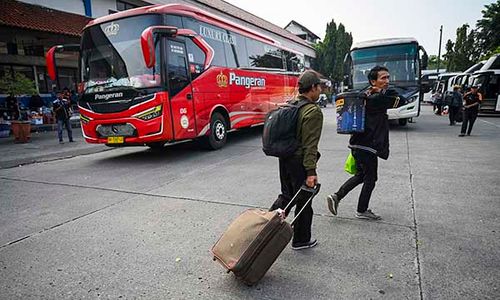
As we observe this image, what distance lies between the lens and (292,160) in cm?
277

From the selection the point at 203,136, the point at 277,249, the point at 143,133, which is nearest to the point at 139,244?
the point at 277,249

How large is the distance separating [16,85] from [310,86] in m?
15.0

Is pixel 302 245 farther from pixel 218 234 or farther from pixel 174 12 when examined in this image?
pixel 174 12

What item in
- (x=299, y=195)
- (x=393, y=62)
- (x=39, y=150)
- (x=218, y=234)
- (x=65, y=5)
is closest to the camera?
(x=299, y=195)

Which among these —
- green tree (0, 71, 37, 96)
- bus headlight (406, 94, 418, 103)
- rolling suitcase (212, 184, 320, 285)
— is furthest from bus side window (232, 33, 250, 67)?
green tree (0, 71, 37, 96)

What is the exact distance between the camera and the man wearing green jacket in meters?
2.63

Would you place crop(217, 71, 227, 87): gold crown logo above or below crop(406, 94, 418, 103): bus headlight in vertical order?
above

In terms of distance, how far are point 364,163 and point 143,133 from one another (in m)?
4.84

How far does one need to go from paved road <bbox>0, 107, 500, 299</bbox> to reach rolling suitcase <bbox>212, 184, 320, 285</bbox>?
0.19m

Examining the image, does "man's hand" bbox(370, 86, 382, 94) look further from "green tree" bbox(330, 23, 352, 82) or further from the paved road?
"green tree" bbox(330, 23, 352, 82)

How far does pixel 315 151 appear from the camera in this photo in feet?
8.71

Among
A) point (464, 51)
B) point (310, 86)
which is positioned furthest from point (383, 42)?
point (464, 51)

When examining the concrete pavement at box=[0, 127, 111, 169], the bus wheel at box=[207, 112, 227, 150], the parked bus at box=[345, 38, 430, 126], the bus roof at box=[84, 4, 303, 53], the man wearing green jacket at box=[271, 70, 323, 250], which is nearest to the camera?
the man wearing green jacket at box=[271, 70, 323, 250]

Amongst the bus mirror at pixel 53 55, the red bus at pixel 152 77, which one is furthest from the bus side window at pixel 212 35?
the bus mirror at pixel 53 55
